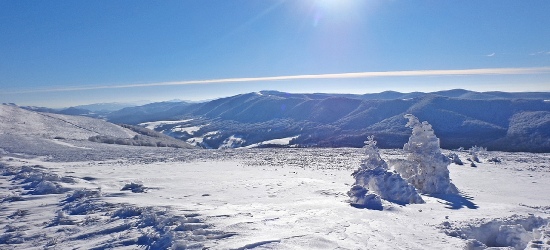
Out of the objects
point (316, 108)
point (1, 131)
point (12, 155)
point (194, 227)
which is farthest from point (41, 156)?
point (316, 108)

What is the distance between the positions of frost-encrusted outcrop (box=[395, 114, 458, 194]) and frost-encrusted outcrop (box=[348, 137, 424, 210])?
4.00m

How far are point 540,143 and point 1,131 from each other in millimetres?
104654

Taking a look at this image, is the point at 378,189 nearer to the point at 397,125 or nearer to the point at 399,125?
the point at 399,125

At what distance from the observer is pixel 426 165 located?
21500 mm

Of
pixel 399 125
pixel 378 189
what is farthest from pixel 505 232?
pixel 399 125

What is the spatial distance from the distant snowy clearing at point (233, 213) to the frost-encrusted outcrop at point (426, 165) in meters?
1.52

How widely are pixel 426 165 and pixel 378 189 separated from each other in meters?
5.83

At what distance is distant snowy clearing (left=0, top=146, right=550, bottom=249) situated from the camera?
10.8 m

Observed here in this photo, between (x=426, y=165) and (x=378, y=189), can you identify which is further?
(x=426, y=165)

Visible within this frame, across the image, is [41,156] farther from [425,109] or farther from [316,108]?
[316,108]

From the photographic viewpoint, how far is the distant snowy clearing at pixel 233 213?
35.3 ft

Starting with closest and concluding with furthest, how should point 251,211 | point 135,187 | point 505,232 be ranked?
point 505,232 → point 251,211 → point 135,187

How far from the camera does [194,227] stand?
38.3 feet

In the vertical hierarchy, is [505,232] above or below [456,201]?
above
